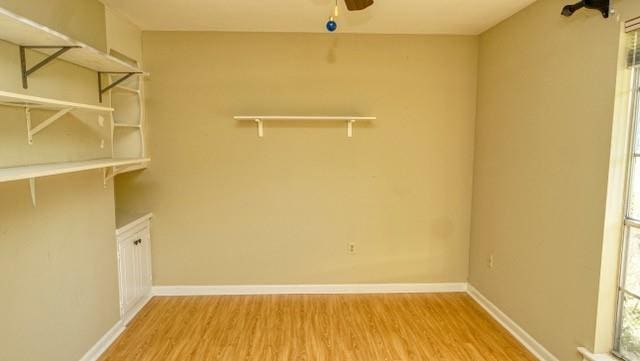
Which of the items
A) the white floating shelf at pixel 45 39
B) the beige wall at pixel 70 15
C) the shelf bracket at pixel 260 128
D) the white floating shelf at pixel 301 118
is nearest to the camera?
the white floating shelf at pixel 45 39

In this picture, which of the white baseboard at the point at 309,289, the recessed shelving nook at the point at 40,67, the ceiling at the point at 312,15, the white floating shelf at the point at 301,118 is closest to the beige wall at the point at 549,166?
the ceiling at the point at 312,15

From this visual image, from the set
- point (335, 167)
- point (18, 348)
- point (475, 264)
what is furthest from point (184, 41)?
point (475, 264)

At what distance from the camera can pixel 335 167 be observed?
3.52m

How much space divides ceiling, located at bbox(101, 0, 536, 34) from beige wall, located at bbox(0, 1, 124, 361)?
51 centimetres

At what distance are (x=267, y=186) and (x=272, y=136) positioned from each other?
0.51 meters

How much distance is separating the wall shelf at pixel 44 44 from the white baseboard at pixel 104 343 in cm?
185

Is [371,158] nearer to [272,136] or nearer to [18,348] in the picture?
[272,136]

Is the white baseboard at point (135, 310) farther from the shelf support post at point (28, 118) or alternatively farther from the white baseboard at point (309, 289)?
the shelf support post at point (28, 118)

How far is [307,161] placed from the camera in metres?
3.50

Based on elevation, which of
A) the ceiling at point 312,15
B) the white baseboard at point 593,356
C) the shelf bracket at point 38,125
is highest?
the ceiling at point 312,15

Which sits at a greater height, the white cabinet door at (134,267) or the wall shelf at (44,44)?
the wall shelf at (44,44)

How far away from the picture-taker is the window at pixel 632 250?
1906 mm

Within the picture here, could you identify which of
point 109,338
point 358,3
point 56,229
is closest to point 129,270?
point 109,338

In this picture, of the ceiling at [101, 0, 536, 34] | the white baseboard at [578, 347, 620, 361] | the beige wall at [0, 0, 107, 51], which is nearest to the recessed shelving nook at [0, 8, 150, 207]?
the beige wall at [0, 0, 107, 51]
